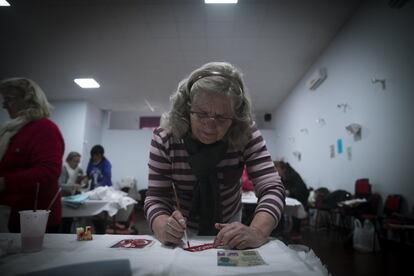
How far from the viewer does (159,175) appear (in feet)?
2.32

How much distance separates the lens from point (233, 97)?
2.12 ft

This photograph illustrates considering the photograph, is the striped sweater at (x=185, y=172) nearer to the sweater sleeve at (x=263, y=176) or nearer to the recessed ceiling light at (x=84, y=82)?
the sweater sleeve at (x=263, y=176)

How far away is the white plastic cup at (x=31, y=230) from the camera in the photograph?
0.51 metres

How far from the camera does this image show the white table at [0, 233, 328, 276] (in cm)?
40

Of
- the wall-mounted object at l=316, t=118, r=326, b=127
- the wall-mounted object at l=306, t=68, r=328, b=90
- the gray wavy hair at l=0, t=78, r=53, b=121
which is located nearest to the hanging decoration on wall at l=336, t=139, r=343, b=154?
the wall-mounted object at l=316, t=118, r=326, b=127

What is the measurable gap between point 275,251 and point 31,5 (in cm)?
71

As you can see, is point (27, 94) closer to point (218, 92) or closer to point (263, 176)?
point (218, 92)

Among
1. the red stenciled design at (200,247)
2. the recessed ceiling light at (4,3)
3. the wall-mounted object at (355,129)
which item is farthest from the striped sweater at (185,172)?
the wall-mounted object at (355,129)

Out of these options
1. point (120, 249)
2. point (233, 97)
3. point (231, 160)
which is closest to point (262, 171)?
point (231, 160)

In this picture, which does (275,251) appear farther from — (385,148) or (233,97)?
(385,148)

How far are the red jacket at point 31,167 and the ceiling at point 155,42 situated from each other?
134 mm

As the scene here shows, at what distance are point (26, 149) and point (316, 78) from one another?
11.2 ft

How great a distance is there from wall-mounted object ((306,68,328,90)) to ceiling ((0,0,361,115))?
176mm

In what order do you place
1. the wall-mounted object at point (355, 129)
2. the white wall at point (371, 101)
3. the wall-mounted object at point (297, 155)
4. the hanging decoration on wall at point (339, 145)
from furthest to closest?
the wall-mounted object at point (297, 155)
the hanging decoration on wall at point (339, 145)
the wall-mounted object at point (355, 129)
the white wall at point (371, 101)
